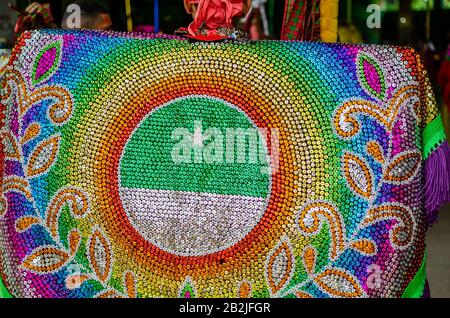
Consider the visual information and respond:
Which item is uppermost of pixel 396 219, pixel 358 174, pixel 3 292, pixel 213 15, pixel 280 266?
pixel 213 15

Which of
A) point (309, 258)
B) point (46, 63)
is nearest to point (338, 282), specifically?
point (309, 258)

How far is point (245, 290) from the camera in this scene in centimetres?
181

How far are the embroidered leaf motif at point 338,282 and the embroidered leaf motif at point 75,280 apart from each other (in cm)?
56

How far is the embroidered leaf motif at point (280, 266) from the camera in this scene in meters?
1.79

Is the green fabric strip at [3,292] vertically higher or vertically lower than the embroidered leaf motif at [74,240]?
lower

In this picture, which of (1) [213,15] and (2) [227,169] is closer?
(2) [227,169]

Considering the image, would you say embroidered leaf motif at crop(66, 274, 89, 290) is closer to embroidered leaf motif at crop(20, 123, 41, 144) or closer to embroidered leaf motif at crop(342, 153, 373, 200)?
embroidered leaf motif at crop(20, 123, 41, 144)

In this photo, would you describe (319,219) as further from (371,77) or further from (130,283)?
(130,283)

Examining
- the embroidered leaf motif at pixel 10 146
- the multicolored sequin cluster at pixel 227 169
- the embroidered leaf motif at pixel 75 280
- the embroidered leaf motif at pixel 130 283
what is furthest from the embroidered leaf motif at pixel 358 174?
the embroidered leaf motif at pixel 10 146

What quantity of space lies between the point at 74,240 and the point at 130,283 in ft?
0.55

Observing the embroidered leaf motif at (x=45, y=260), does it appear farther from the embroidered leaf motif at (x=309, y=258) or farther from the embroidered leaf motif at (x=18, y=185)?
the embroidered leaf motif at (x=309, y=258)

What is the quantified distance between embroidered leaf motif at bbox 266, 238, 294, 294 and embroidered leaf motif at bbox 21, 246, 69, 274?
49 cm

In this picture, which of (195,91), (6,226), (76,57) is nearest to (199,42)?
(195,91)
